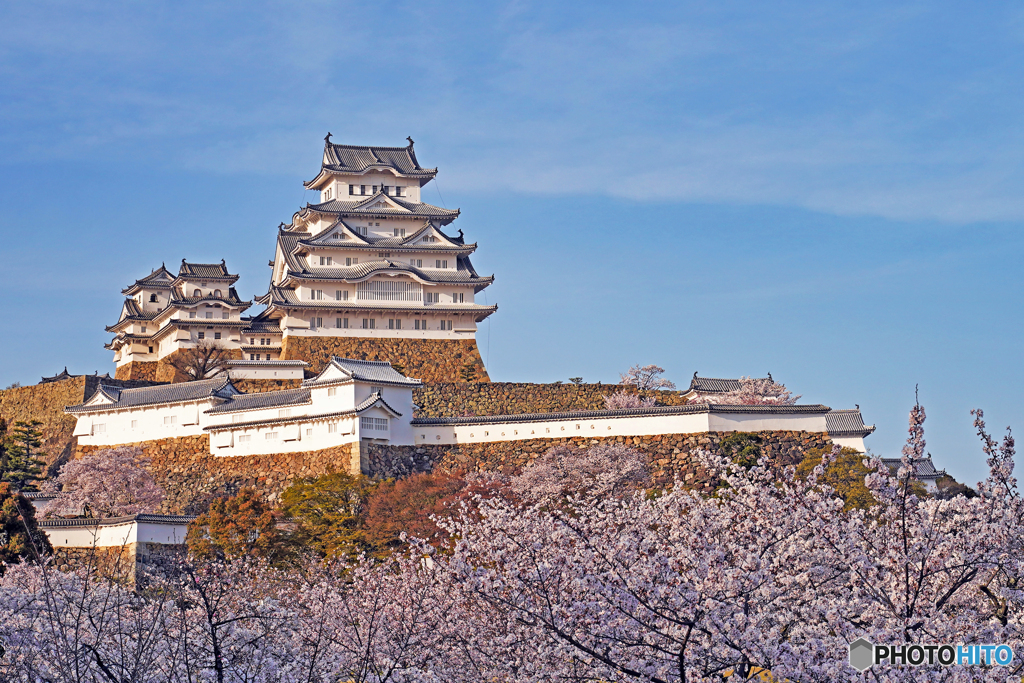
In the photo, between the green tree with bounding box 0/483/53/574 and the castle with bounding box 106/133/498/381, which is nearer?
the green tree with bounding box 0/483/53/574

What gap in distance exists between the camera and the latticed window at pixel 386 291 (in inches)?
1839

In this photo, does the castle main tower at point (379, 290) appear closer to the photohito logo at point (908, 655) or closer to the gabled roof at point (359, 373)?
the gabled roof at point (359, 373)

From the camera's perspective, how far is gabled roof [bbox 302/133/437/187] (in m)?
50.8

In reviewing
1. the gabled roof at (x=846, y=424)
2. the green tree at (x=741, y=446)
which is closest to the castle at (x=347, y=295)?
the gabled roof at (x=846, y=424)

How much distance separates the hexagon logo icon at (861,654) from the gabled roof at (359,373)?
76.2 ft

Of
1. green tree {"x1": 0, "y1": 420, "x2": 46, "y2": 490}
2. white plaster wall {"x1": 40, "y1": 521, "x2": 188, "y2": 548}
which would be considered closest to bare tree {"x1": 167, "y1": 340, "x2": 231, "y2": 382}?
green tree {"x1": 0, "y1": 420, "x2": 46, "y2": 490}

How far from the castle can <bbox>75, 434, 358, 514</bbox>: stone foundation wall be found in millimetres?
8574

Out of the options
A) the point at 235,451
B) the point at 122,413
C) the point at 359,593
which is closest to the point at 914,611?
the point at 359,593

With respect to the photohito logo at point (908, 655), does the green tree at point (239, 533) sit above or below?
above

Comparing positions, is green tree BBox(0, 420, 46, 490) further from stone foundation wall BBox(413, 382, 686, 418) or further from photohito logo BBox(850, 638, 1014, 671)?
photohito logo BBox(850, 638, 1014, 671)

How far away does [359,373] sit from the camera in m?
33.5

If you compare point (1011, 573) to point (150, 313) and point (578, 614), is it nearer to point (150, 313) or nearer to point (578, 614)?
point (578, 614)

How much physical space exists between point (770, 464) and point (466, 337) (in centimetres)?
1792

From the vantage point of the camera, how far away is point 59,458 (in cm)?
4016
